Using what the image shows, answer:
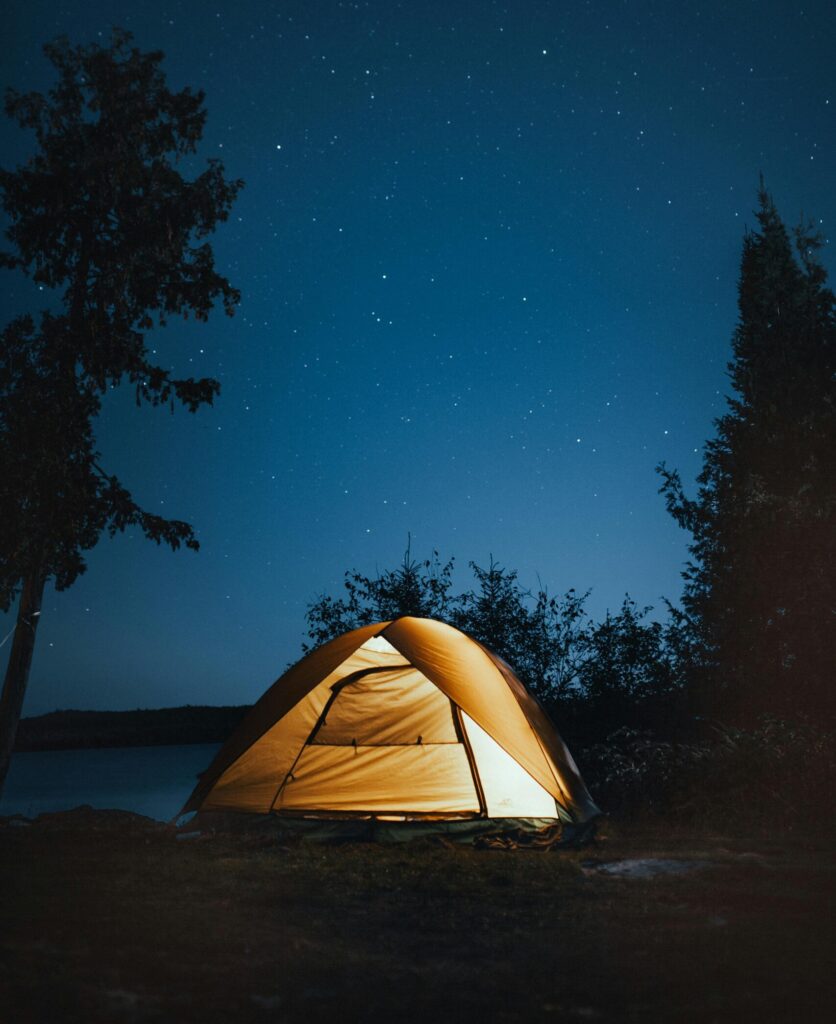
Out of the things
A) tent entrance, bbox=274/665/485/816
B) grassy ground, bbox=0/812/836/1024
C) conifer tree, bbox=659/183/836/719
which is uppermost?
conifer tree, bbox=659/183/836/719

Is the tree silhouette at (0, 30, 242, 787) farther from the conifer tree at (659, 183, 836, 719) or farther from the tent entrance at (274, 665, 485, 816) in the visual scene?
the conifer tree at (659, 183, 836, 719)

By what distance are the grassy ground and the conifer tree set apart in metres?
8.43

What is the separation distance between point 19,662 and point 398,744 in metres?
6.03

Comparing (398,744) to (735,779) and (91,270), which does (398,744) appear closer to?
(735,779)

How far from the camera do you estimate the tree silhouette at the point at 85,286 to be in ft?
36.0

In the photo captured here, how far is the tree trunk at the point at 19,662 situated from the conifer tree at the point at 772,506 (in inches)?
432

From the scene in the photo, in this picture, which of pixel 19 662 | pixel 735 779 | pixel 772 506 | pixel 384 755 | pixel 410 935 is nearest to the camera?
pixel 410 935

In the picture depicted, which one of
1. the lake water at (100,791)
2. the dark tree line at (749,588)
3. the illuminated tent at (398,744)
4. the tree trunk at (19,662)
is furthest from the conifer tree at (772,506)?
the lake water at (100,791)

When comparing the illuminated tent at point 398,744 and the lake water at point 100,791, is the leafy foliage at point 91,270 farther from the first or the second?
the lake water at point 100,791

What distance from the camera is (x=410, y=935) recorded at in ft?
14.0

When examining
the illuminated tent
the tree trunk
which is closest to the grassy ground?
the illuminated tent

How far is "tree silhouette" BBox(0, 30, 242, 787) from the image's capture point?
11.0 m

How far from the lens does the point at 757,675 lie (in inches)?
578

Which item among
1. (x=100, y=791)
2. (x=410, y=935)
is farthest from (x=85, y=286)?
(x=100, y=791)
